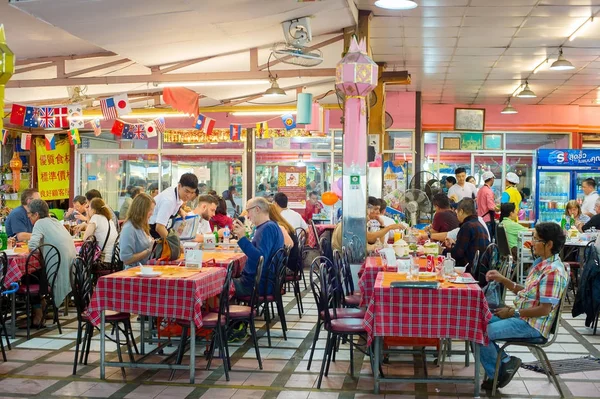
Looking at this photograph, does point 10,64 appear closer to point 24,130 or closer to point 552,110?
point 24,130

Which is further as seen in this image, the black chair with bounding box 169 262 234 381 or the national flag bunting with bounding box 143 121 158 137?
the national flag bunting with bounding box 143 121 158 137

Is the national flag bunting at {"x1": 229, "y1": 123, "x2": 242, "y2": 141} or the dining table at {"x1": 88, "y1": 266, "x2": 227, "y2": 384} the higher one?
the national flag bunting at {"x1": 229, "y1": 123, "x2": 242, "y2": 141}

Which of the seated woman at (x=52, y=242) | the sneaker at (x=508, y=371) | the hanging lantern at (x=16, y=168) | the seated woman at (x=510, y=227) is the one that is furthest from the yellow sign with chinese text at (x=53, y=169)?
the sneaker at (x=508, y=371)

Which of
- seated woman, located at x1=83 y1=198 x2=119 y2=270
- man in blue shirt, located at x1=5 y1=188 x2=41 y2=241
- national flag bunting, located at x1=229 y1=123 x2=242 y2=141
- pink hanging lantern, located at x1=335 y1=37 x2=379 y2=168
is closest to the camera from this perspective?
pink hanging lantern, located at x1=335 y1=37 x2=379 y2=168

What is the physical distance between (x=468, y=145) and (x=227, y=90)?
6.77 m

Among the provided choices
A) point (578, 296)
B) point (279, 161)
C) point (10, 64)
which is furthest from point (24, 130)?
point (10, 64)

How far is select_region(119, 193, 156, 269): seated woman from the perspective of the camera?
6.91 meters

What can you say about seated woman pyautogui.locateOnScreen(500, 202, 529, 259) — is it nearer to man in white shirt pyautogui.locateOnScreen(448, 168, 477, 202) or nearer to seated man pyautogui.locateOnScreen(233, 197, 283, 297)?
man in white shirt pyautogui.locateOnScreen(448, 168, 477, 202)

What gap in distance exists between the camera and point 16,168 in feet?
52.5

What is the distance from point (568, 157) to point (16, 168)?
1142 centimetres

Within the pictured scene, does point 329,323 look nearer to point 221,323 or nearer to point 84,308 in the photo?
point 221,323

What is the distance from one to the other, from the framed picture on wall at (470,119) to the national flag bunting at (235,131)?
501 centimetres

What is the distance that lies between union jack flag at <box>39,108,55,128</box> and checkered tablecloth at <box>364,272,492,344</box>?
766 cm

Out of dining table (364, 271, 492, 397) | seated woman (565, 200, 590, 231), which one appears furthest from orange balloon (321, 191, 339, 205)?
dining table (364, 271, 492, 397)
